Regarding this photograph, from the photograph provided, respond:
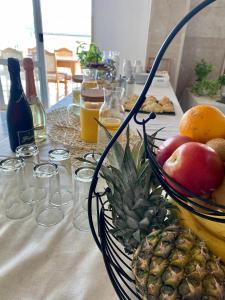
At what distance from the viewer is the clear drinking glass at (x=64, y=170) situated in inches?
20.6

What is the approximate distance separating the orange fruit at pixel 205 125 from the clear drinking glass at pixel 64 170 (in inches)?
11.1

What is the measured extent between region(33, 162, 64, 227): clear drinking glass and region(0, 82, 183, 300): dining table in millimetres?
14

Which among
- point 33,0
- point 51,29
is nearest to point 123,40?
point 33,0

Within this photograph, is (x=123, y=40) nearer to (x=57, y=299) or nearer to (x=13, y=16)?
(x=13, y=16)

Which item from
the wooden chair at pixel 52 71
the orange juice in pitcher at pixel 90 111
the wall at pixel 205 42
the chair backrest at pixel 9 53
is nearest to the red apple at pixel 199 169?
the orange juice in pitcher at pixel 90 111

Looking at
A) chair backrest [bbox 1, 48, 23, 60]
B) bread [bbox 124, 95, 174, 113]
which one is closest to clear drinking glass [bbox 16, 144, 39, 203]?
bread [bbox 124, 95, 174, 113]

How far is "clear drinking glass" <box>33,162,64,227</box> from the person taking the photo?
46cm

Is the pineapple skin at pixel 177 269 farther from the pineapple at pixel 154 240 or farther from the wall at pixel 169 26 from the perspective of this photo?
the wall at pixel 169 26

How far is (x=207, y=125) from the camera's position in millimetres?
357

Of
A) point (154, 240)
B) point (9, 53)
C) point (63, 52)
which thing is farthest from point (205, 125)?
point (63, 52)

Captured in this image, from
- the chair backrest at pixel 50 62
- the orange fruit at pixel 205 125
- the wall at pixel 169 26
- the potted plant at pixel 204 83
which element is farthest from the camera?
the chair backrest at pixel 50 62

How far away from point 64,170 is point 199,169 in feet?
1.17

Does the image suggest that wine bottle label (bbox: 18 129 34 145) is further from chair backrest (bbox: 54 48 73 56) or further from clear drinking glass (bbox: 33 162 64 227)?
chair backrest (bbox: 54 48 73 56)

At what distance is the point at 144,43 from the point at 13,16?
1568 mm
